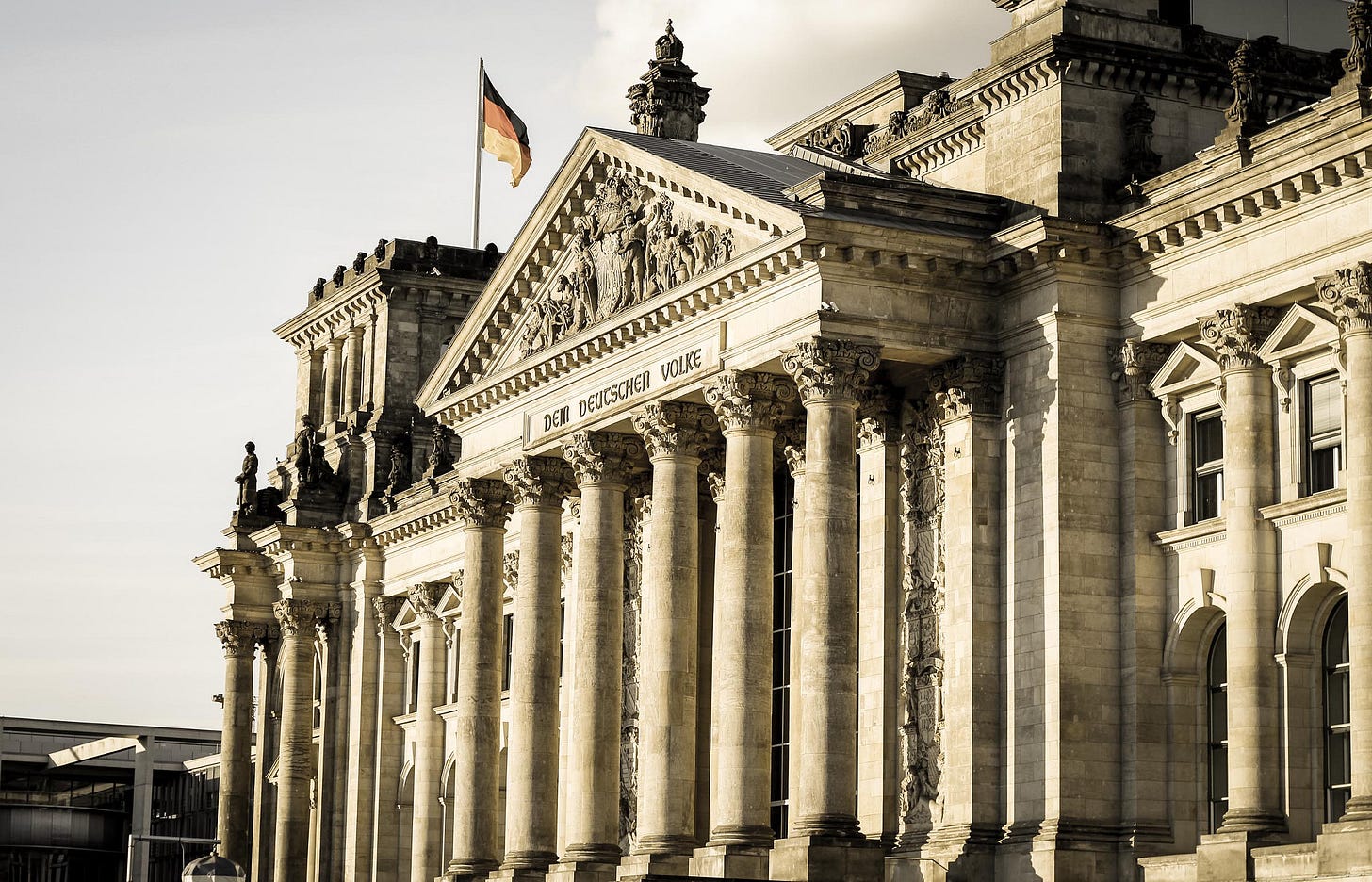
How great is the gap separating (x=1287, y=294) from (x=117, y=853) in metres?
77.2

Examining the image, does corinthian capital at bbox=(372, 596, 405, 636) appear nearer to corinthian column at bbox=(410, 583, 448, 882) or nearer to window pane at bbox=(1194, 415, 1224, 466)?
corinthian column at bbox=(410, 583, 448, 882)

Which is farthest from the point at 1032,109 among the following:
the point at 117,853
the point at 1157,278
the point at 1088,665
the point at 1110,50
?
the point at 117,853

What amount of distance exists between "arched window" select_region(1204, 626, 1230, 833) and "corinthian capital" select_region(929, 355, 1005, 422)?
599cm

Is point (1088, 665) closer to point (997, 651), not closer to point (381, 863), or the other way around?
point (997, 651)

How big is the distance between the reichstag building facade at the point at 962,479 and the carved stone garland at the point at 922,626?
0.08m

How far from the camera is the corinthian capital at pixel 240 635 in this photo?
76.5 metres

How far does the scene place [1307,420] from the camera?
40.8 metres

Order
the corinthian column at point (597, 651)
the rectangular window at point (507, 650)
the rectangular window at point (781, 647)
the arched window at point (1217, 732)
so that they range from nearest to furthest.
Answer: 1. the arched window at point (1217, 732)
2. the corinthian column at point (597, 651)
3. the rectangular window at point (781, 647)
4. the rectangular window at point (507, 650)

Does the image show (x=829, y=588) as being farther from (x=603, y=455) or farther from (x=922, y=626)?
(x=603, y=455)

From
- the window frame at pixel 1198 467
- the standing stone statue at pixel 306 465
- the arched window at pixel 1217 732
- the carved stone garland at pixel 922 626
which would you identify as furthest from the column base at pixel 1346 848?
the standing stone statue at pixel 306 465

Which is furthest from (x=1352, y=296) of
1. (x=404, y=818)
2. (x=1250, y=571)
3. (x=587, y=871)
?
(x=404, y=818)

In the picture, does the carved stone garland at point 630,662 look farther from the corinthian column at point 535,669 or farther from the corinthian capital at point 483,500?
the corinthian capital at point 483,500

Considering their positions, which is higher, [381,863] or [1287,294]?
[1287,294]

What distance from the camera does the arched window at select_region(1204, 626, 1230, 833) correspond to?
4250 cm
